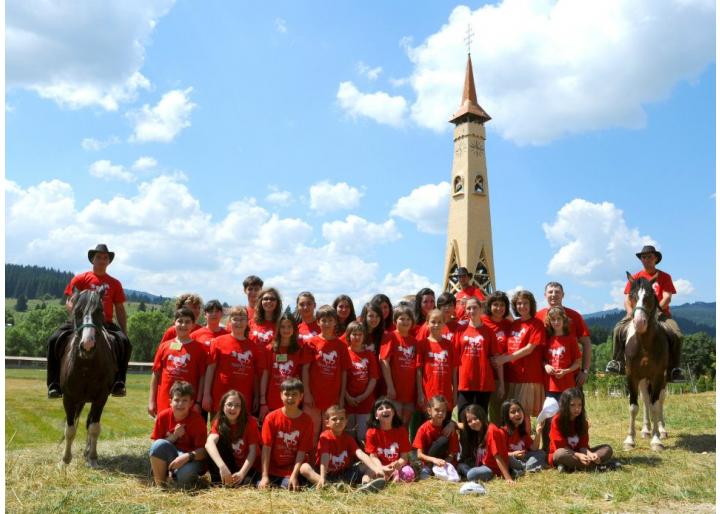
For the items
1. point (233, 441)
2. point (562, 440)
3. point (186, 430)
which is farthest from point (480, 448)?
point (186, 430)

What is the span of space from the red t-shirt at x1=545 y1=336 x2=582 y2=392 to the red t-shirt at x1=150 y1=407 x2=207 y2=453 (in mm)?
3874

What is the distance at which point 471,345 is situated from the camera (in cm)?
657

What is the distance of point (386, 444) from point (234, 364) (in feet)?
5.67

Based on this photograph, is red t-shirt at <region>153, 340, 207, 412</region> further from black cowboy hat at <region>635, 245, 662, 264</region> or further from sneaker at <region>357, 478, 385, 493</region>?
black cowboy hat at <region>635, 245, 662, 264</region>

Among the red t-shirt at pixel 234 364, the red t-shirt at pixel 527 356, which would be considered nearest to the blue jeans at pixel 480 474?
the red t-shirt at pixel 527 356

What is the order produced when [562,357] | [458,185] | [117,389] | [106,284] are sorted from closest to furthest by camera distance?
[562,357]
[117,389]
[106,284]
[458,185]

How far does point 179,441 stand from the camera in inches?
220

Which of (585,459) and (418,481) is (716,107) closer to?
(585,459)

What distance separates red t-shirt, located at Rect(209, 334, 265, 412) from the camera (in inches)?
237

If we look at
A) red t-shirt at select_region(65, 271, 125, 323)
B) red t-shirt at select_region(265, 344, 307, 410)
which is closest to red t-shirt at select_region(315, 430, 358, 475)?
red t-shirt at select_region(265, 344, 307, 410)

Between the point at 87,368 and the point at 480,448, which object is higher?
the point at 87,368

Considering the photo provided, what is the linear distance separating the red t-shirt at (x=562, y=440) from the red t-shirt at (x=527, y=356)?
2.16 feet

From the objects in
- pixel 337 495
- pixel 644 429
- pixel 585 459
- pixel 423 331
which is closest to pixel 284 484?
pixel 337 495

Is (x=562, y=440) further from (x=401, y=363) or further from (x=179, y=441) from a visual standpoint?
(x=179, y=441)
